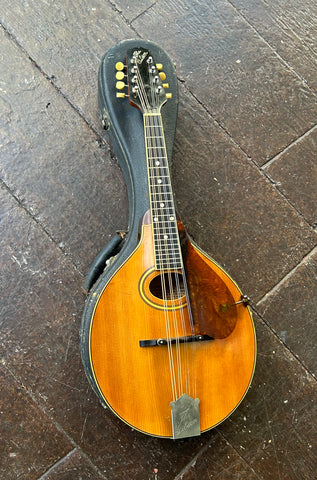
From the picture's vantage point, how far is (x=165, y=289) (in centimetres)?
166

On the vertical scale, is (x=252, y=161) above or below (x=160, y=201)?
below

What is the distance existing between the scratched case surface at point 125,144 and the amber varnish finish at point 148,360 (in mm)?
87

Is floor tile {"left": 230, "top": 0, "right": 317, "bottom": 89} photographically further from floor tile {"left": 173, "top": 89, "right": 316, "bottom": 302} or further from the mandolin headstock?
the mandolin headstock

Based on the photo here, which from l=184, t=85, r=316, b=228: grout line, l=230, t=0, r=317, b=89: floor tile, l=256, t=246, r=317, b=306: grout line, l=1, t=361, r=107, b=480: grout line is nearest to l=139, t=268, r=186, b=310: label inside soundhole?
l=256, t=246, r=317, b=306: grout line

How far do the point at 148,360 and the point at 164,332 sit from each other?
0.39 ft

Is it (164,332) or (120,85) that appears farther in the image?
(120,85)

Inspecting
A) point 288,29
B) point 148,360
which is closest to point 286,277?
point 148,360

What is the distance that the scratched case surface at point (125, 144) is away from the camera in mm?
1743

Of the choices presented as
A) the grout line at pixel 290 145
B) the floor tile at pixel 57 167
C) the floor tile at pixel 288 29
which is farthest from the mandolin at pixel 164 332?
the floor tile at pixel 288 29

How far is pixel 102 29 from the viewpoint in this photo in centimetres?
217

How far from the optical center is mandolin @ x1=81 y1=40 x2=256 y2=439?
5.25ft

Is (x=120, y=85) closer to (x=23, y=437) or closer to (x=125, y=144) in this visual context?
(x=125, y=144)

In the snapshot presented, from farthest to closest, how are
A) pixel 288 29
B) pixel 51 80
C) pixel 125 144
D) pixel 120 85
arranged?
pixel 288 29 → pixel 51 80 → pixel 125 144 → pixel 120 85

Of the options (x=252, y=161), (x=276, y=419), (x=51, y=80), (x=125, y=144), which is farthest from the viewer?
(x=252, y=161)
